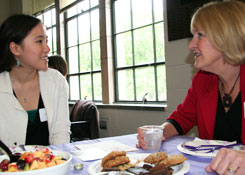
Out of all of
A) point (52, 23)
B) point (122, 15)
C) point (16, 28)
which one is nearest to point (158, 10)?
point (122, 15)

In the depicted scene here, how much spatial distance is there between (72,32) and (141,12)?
2173mm

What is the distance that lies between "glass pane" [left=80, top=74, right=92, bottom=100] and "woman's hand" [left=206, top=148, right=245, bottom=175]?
411 cm

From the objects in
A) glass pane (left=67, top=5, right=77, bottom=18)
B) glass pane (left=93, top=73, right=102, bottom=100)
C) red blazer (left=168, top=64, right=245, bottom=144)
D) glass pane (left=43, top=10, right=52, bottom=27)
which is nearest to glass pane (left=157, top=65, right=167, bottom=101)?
glass pane (left=93, top=73, right=102, bottom=100)

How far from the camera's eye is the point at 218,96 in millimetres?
1465

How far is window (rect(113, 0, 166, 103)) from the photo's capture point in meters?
3.50

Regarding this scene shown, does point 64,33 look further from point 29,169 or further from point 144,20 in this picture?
point 29,169

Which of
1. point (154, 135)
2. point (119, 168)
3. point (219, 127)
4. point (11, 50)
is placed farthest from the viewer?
point (11, 50)

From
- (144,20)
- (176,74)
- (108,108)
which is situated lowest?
(108,108)

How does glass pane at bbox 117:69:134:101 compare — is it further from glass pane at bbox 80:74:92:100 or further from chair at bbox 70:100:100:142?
glass pane at bbox 80:74:92:100

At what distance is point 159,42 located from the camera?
349cm

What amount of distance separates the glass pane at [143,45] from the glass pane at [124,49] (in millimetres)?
135

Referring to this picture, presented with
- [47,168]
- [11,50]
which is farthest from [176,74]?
[47,168]

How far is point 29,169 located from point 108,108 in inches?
130

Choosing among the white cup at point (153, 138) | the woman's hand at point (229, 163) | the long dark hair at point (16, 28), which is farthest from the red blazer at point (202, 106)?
the long dark hair at point (16, 28)
